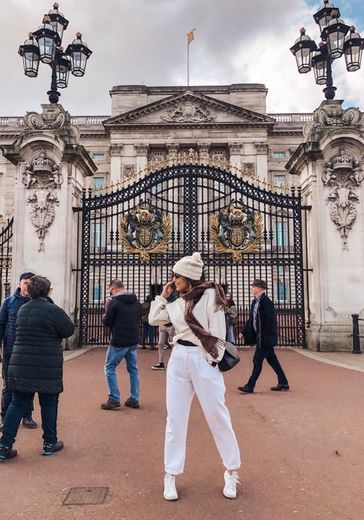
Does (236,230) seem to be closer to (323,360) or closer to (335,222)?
(335,222)

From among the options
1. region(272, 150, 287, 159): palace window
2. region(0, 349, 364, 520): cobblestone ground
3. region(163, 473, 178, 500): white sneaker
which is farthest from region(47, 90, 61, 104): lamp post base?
region(272, 150, 287, 159): palace window

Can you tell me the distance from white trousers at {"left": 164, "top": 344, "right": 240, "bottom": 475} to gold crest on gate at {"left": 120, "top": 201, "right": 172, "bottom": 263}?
8.74m

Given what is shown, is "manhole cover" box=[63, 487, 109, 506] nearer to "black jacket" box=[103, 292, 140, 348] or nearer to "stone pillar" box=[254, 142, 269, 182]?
"black jacket" box=[103, 292, 140, 348]

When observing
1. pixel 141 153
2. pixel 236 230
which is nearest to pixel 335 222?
pixel 236 230

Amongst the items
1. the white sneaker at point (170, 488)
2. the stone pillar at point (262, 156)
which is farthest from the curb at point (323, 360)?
the stone pillar at point (262, 156)

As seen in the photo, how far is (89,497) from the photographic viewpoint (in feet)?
11.1

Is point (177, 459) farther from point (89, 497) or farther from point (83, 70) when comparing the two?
point (83, 70)

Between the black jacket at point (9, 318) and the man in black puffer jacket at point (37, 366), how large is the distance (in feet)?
2.71

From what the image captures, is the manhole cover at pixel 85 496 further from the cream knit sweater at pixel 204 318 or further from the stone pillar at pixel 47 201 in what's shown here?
the stone pillar at pixel 47 201

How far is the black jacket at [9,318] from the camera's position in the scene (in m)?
5.09

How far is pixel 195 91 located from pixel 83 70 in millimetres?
32418

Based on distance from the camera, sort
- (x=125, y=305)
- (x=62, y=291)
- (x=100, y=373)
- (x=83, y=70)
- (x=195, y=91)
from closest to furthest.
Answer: (x=125, y=305) < (x=100, y=373) < (x=62, y=291) < (x=83, y=70) < (x=195, y=91)

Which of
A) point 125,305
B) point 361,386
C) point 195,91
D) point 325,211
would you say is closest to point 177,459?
point 125,305

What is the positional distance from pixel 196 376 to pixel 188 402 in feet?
0.81
